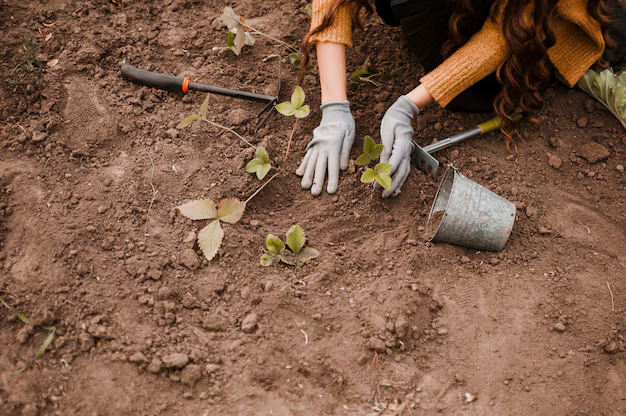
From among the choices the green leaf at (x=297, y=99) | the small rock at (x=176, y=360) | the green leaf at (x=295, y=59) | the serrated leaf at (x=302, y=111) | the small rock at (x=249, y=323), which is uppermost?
the green leaf at (x=297, y=99)

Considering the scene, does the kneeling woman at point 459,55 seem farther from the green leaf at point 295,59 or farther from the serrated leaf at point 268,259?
the serrated leaf at point 268,259

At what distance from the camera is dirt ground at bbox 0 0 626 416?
1526mm

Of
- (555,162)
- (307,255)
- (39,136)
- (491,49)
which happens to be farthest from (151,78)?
(555,162)

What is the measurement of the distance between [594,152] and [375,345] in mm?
1536

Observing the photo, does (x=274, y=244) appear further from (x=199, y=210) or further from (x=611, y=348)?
(x=611, y=348)

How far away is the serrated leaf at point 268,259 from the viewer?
1.83m

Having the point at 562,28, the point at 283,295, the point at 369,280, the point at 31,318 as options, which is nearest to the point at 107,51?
the point at 31,318

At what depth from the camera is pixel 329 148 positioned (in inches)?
82.3

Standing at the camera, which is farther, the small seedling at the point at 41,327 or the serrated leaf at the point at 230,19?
the serrated leaf at the point at 230,19

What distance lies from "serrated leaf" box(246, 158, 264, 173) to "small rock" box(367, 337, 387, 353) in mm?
863

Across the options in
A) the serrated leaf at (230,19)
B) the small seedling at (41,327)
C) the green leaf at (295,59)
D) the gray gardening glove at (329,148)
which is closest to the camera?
the small seedling at (41,327)

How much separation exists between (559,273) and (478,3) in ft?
4.05

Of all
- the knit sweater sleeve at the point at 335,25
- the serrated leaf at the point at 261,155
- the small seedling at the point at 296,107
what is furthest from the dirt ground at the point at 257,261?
the knit sweater sleeve at the point at 335,25

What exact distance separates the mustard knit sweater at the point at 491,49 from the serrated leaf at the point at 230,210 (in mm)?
904
